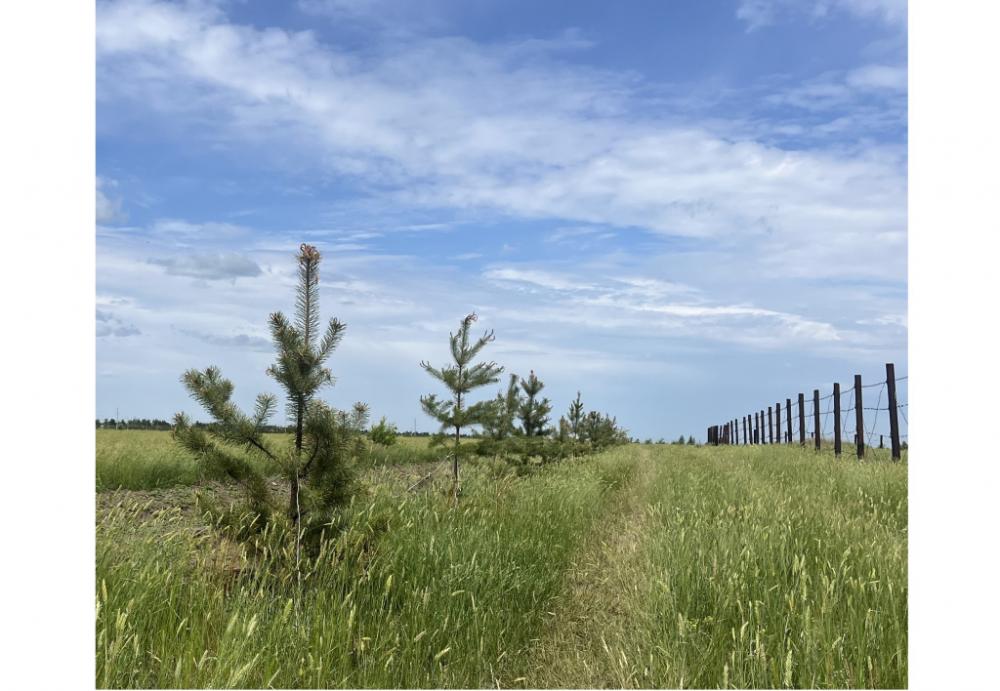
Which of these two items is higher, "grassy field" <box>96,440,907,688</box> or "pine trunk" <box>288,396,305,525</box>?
"pine trunk" <box>288,396,305,525</box>

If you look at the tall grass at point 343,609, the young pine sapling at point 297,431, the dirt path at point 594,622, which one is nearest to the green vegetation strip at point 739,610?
the dirt path at point 594,622

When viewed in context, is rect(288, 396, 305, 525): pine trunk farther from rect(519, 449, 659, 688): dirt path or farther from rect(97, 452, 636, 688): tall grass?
rect(519, 449, 659, 688): dirt path

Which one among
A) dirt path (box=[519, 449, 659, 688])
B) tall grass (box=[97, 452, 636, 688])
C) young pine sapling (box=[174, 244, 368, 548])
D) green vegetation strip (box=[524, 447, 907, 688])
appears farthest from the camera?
young pine sapling (box=[174, 244, 368, 548])

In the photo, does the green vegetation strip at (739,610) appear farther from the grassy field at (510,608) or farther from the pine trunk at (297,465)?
the pine trunk at (297,465)

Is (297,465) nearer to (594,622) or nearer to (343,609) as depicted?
(343,609)

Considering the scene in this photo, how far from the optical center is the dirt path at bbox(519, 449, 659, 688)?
13.4ft

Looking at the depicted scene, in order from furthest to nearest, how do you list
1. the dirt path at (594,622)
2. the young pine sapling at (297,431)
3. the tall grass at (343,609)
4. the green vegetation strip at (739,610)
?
the young pine sapling at (297,431) → the dirt path at (594,622) → the green vegetation strip at (739,610) → the tall grass at (343,609)

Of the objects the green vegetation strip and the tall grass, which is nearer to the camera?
the tall grass

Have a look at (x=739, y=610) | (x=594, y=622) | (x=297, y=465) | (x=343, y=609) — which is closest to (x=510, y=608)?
(x=594, y=622)

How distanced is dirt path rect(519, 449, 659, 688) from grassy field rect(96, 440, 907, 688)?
19 mm

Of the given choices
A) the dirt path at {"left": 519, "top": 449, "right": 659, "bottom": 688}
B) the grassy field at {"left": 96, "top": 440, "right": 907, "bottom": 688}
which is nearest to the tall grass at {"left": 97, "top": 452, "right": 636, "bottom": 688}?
the grassy field at {"left": 96, "top": 440, "right": 907, "bottom": 688}

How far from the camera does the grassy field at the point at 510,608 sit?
3453 millimetres

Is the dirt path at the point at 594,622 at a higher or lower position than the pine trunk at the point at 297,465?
lower

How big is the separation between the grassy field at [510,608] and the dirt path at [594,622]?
19 mm
